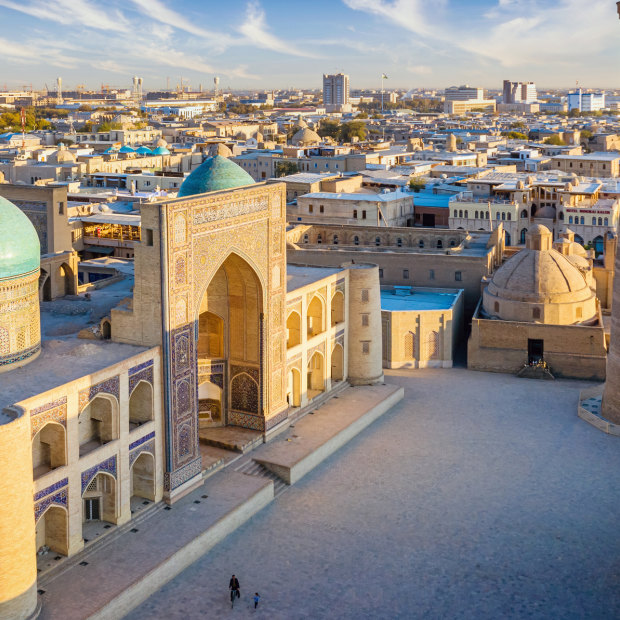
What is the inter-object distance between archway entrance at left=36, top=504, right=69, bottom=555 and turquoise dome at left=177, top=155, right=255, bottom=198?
965 centimetres

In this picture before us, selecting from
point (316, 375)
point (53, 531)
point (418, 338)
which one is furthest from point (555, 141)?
point (53, 531)

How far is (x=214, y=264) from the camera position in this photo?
20.2m

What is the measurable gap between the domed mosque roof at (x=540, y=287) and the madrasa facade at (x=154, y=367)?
23.3 feet

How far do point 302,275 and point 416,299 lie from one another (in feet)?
22.3

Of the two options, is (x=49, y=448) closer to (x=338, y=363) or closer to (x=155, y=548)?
(x=155, y=548)

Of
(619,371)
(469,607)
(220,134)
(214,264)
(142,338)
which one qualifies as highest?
(220,134)

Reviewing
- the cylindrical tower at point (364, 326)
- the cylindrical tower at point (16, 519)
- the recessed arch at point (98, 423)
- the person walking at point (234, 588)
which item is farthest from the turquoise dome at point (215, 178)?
the person walking at point (234, 588)

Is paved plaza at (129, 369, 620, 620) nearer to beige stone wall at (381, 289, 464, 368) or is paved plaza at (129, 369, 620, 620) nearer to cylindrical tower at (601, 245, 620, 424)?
cylindrical tower at (601, 245, 620, 424)

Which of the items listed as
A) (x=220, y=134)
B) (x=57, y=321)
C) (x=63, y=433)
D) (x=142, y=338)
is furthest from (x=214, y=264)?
(x=220, y=134)

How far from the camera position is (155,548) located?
17047 millimetres

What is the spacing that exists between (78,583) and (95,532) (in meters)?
1.74

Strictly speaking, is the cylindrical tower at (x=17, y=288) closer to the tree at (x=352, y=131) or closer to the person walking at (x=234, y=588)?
the person walking at (x=234, y=588)

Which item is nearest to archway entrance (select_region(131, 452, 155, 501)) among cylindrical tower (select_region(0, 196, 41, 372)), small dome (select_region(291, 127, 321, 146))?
cylindrical tower (select_region(0, 196, 41, 372))

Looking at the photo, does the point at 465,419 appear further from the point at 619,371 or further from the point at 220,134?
the point at 220,134
